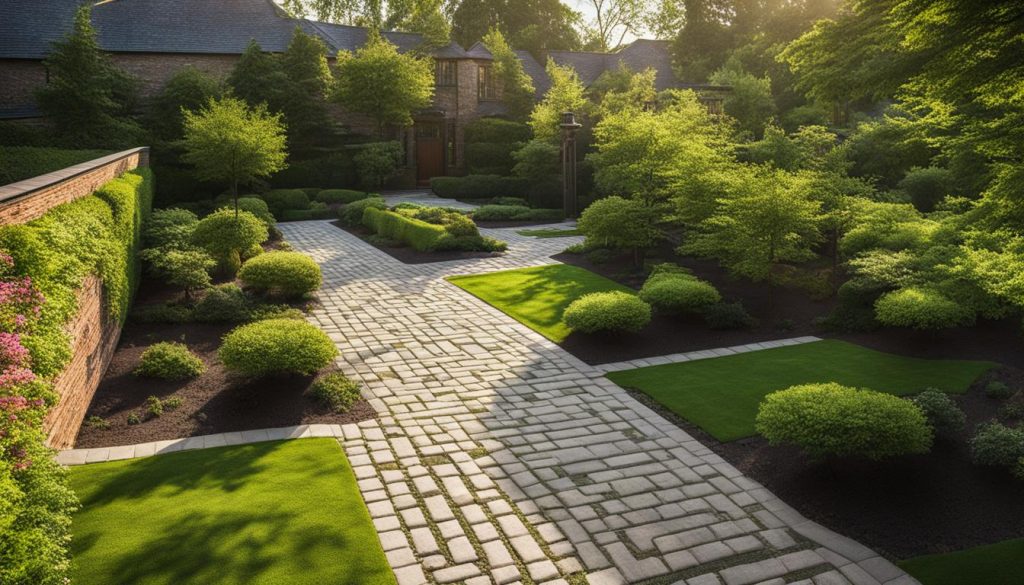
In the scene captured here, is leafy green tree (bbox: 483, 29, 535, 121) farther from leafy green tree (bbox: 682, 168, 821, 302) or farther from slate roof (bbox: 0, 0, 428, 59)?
leafy green tree (bbox: 682, 168, 821, 302)

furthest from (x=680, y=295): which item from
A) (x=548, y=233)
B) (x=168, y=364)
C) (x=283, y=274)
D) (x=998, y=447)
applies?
(x=548, y=233)

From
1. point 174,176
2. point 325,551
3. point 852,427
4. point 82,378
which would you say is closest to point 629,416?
point 852,427

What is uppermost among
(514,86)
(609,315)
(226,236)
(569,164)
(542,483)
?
(514,86)

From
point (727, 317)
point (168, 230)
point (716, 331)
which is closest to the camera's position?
point (716, 331)

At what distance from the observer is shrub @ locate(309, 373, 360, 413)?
9.43 meters

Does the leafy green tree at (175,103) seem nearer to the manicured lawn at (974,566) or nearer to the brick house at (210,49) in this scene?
the brick house at (210,49)

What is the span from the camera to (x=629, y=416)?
923 cm

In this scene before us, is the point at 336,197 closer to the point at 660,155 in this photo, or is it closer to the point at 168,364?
the point at 660,155

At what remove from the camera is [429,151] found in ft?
137

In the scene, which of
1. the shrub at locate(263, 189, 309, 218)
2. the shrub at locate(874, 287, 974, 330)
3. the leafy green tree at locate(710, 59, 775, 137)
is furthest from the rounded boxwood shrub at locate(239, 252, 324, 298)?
the leafy green tree at locate(710, 59, 775, 137)

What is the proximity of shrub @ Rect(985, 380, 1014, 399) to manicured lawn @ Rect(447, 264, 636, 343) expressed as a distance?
21.0ft

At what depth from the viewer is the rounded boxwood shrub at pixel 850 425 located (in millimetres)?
7188

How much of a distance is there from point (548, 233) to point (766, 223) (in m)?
11.5

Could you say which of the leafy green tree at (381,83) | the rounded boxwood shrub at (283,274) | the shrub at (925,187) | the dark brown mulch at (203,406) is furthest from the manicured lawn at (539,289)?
the leafy green tree at (381,83)
